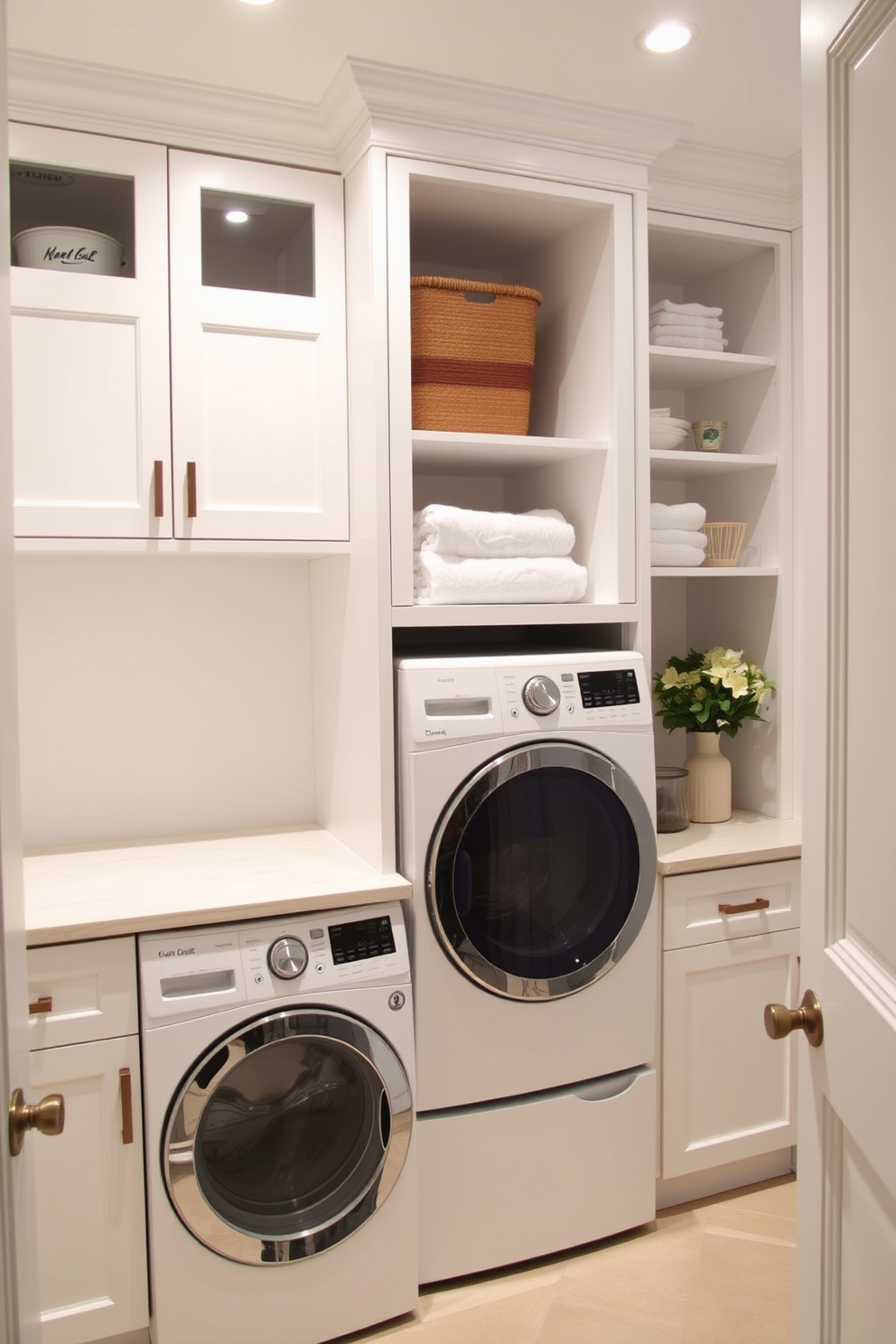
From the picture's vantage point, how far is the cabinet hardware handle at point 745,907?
2.34m

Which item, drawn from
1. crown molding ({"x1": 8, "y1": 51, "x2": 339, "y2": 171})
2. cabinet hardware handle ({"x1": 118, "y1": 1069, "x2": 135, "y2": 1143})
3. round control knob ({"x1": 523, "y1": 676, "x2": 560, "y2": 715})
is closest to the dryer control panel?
round control knob ({"x1": 523, "y1": 676, "x2": 560, "y2": 715})

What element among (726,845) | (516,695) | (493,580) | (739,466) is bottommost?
(726,845)

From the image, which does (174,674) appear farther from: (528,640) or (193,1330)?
(193,1330)

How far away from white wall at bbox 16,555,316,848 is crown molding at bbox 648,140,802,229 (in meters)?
1.33

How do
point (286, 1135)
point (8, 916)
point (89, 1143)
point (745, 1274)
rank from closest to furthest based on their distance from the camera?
point (8, 916) → point (89, 1143) → point (286, 1135) → point (745, 1274)

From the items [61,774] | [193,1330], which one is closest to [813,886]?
[193,1330]

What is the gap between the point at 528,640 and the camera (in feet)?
8.79

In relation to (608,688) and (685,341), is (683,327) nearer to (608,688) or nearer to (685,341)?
(685,341)

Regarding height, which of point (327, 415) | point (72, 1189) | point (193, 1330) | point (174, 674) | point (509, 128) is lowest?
point (193, 1330)

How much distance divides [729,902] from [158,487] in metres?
1.62

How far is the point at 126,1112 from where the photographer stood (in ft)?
5.95

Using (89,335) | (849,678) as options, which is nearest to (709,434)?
(89,335)

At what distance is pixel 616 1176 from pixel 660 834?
80cm

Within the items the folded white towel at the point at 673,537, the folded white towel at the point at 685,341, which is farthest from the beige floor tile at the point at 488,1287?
the folded white towel at the point at 685,341
